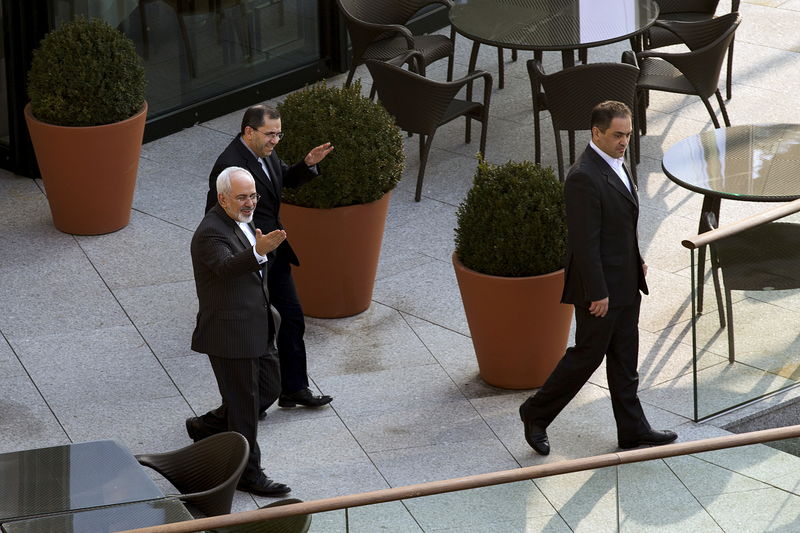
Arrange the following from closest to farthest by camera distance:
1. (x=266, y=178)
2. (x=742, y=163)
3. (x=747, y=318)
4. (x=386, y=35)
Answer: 1. (x=266, y=178)
2. (x=747, y=318)
3. (x=742, y=163)
4. (x=386, y=35)

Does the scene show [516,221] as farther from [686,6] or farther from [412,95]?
[686,6]

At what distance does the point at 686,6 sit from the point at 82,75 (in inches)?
210

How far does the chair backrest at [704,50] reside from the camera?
33.8 ft

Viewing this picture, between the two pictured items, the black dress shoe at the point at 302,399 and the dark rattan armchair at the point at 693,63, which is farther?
the dark rattan armchair at the point at 693,63

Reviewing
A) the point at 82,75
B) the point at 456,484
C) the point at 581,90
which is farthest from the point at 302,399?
the point at 581,90

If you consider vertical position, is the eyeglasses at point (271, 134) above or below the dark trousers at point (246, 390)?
above

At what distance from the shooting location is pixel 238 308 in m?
6.46

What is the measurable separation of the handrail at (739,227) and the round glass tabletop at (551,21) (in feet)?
10.1

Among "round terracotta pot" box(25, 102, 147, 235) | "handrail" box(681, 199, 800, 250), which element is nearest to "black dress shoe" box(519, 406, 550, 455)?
"handrail" box(681, 199, 800, 250)

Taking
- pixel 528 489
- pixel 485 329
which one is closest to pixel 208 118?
pixel 485 329

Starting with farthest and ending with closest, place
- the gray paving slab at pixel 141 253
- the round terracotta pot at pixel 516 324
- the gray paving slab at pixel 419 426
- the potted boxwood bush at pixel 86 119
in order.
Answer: the potted boxwood bush at pixel 86 119 < the gray paving slab at pixel 141 253 < the round terracotta pot at pixel 516 324 < the gray paving slab at pixel 419 426

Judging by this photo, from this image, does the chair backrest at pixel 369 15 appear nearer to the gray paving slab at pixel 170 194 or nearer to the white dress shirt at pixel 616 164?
the gray paving slab at pixel 170 194

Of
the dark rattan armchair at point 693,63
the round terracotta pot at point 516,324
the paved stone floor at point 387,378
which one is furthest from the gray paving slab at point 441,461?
the dark rattan armchair at point 693,63

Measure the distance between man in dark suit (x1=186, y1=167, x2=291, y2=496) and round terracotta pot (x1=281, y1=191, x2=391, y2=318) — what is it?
154cm
